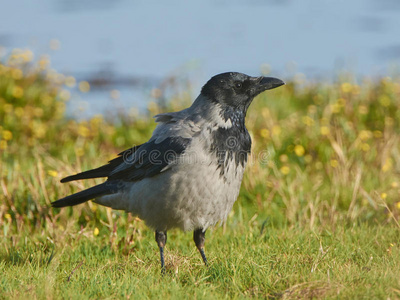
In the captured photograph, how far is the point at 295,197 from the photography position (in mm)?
5730

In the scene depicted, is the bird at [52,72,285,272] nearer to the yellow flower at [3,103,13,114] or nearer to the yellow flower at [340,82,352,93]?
the yellow flower at [3,103,13,114]

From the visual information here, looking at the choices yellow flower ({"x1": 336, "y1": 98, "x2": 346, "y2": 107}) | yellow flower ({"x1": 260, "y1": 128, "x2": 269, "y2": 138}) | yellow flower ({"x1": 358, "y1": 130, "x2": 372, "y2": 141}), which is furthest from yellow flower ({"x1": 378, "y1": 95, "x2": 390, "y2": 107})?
yellow flower ({"x1": 260, "y1": 128, "x2": 269, "y2": 138})

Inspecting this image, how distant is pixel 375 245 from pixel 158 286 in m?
1.85

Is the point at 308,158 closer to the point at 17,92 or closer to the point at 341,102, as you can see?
the point at 341,102

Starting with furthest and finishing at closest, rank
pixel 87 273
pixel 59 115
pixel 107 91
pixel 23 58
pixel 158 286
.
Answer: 1. pixel 107 91
2. pixel 23 58
3. pixel 59 115
4. pixel 87 273
5. pixel 158 286

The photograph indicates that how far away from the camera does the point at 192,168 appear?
4.28 meters

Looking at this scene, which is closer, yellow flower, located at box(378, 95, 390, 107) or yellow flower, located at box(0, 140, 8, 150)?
yellow flower, located at box(0, 140, 8, 150)

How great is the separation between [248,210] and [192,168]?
1700 mm

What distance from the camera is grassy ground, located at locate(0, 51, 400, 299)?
3.65 meters

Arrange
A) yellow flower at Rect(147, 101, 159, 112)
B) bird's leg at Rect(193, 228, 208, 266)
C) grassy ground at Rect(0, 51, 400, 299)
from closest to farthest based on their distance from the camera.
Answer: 1. grassy ground at Rect(0, 51, 400, 299)
2. bird's leg at Rect(193, 228, 208, 266)
3. yellow flower at Rect(147, 101, 159, 112)

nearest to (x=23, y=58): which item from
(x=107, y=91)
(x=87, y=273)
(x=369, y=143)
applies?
(x=107, y=91)

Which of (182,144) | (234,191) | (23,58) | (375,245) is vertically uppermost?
(23,58)

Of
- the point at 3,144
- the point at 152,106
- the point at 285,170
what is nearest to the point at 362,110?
the point at 285,170

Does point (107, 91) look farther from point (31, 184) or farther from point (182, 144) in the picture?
point (182, 144)
